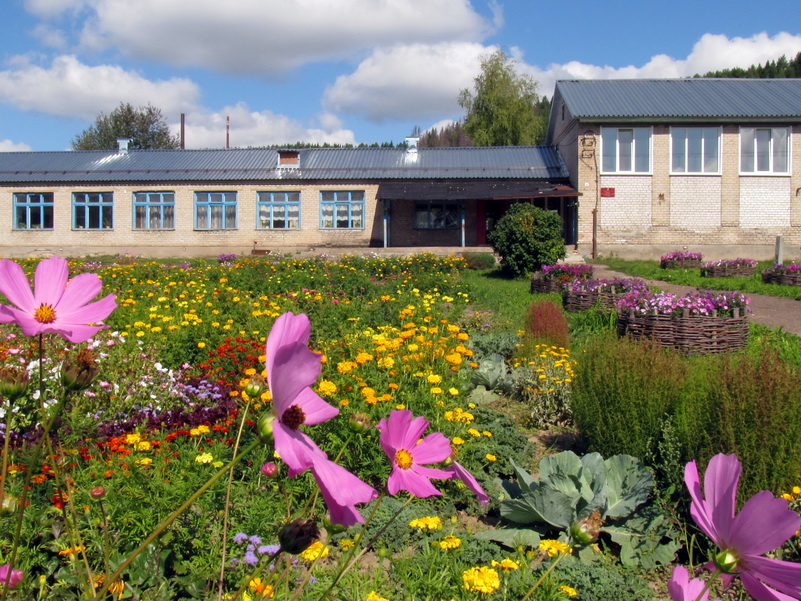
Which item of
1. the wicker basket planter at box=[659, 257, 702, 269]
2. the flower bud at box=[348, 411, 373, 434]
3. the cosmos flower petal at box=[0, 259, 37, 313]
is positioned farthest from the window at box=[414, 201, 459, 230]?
the cosmos flower petal at box=[0, 259, 37, 313]

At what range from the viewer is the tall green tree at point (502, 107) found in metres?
39.6

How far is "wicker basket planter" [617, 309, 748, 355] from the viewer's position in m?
7.18

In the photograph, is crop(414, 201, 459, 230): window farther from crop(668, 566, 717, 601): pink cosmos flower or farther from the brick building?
crop(668, 566, 717, 601): pink cosmos flower

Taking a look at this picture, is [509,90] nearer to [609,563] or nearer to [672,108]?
[672,108]

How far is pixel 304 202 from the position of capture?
93.5ft

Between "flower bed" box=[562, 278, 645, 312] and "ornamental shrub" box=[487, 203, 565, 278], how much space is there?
5649 mm

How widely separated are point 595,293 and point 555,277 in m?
2.63

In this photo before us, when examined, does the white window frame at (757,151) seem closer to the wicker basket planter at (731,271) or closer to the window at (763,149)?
the window at (763,149)

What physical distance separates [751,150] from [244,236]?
64.1 ft

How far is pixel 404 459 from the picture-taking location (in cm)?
91

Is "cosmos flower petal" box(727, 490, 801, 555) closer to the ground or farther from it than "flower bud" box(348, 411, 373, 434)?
closer to the ground

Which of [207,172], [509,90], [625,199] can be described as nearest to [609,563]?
[625,199]

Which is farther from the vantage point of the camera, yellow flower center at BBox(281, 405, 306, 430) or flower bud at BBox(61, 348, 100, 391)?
flower bud at BBox(61, 348, 100, 391)

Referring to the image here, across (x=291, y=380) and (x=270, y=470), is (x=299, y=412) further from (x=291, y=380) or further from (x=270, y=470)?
(x=270, y=470)
